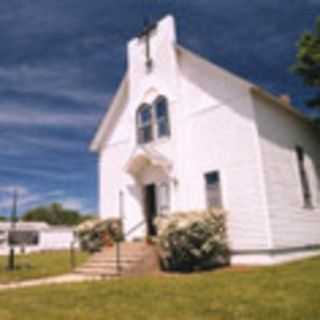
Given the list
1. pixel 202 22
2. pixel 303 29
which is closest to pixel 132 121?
pixel 202 22

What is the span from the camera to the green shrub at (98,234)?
1529 cm

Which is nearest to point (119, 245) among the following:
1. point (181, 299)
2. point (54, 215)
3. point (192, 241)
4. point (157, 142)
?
point (192, 241)

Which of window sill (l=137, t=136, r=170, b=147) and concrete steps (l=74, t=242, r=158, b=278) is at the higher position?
window sill (l=137, t=136, r=170, b=147)

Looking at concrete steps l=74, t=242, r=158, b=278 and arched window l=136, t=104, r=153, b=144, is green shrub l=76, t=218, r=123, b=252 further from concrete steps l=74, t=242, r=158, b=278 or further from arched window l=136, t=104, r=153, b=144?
arched window l=136, t=104, r=153, b=144

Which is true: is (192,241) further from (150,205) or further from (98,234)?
(98,234)

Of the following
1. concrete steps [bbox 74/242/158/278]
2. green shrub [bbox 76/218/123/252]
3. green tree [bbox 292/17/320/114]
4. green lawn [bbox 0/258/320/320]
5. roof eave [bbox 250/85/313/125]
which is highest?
green tree [bbox 292/17/320/114]

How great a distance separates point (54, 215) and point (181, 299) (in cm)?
8634

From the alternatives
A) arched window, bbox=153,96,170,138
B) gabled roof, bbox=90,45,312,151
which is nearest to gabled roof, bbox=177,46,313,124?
gabled roof, bbox=90,45,312,151

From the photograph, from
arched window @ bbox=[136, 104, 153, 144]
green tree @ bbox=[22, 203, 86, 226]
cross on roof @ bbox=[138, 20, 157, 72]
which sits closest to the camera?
arched window @ bbox=[136, 104, 153, 144]

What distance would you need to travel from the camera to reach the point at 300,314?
17.6ft

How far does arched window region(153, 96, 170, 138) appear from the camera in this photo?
1473 centimetres

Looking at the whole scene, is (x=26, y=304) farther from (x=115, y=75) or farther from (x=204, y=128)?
(x=115, y=75)

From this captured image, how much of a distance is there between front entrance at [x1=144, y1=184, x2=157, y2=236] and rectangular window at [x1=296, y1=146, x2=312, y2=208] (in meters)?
6.21

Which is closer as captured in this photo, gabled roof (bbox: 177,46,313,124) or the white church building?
the white church building
